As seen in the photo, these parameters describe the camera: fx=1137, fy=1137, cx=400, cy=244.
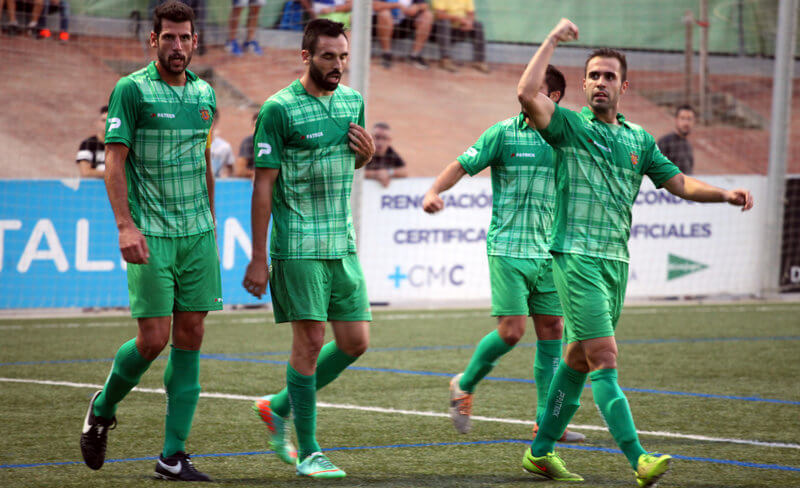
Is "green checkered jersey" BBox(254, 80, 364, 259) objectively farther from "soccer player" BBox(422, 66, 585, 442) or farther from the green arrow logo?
the green arrow logo

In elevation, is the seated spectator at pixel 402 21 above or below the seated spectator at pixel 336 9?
above

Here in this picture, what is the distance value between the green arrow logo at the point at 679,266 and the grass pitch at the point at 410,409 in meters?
3.12

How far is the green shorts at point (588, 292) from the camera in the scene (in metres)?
4.82

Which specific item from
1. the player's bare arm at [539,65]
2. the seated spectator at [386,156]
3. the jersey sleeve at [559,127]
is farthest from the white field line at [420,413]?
the seated spectator at [386,156]

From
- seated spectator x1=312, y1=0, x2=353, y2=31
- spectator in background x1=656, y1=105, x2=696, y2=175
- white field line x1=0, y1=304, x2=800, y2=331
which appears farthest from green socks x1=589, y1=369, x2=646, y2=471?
seated spectator x1=312, y1=0, x2=353, y2=31

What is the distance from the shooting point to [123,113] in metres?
4.82

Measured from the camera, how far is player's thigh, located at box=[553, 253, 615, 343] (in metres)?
4.82

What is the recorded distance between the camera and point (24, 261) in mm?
11586

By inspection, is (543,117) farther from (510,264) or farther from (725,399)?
(725,399)

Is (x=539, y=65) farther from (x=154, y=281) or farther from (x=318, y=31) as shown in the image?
(x=154, y=281)

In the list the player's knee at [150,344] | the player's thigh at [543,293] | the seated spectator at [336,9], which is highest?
the seated spectator at [336,9]

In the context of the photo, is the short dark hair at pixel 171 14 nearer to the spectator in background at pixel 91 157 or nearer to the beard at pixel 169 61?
the beard at pixel 169 61

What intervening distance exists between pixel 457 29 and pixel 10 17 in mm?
7948

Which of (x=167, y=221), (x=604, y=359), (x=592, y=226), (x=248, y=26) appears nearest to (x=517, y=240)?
(x=592, y=226)
